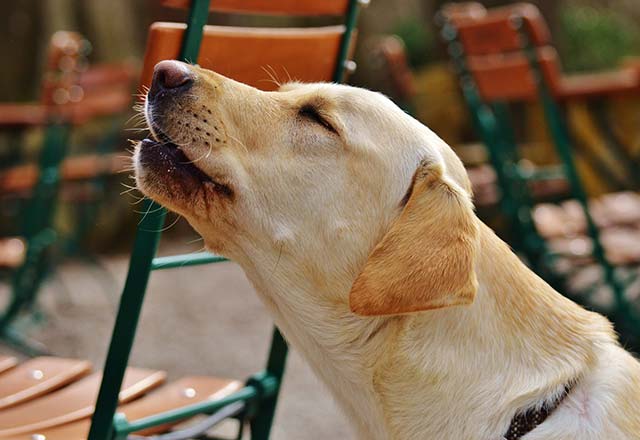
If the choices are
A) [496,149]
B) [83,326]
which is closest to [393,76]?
[496,149]

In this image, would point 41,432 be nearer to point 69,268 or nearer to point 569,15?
point 69,268

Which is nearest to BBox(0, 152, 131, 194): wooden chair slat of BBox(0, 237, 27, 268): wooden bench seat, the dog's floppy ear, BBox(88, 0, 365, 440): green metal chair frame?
BBox(0, 237, 27, 268): wooden bench seat

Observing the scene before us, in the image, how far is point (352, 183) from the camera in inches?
78.4

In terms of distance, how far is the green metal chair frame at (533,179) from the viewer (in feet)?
14.8

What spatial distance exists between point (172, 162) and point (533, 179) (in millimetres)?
3432

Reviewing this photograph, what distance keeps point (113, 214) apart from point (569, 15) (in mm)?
5634

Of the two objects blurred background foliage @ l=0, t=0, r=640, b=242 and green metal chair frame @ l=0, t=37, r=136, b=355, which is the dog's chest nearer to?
green metal chair frame @ l=0, t=37, r=136, b=355

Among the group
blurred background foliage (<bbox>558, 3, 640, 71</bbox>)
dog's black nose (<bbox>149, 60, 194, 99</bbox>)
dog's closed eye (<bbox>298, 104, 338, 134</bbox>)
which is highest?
dog's black nose (<bbox>149, 60, 194, 99</bbox>)

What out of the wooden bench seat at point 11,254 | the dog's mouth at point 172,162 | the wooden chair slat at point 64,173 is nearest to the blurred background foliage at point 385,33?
the wooden chair slat at point 64,173

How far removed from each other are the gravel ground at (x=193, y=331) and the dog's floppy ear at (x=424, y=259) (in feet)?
7.38

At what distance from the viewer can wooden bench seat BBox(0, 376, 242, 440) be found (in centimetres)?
202

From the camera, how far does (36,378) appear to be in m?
2.35

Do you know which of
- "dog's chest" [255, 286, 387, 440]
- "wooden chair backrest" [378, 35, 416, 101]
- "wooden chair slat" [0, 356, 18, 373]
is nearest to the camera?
"dog's chest" [255, 286, 387, 440]

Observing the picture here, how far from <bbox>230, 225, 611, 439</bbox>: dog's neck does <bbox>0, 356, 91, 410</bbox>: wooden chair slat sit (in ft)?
2.03
